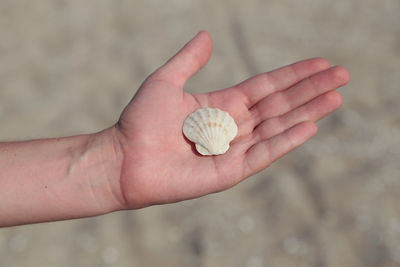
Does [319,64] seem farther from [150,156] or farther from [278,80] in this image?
[150,156]

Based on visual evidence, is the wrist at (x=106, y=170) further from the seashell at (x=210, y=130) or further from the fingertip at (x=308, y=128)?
the fingertip at (x=308, y=128)

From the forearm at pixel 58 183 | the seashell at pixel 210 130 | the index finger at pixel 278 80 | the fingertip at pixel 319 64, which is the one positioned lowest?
the forearm at pixel 58 183

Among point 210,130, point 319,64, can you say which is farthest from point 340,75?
point 210,130

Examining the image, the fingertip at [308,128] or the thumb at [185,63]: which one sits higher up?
the thumb at [185,63]

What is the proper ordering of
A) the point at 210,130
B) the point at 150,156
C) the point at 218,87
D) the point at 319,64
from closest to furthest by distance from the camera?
1. the point at 150,156
2. the point at 210,130
3. the point at 319,64
4. the point at 218,87

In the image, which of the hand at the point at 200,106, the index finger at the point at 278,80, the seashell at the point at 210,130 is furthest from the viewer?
the index finger at the point at 278,80

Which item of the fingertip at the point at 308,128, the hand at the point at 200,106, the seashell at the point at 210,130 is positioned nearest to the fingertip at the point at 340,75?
the hand at the point at 200,106
